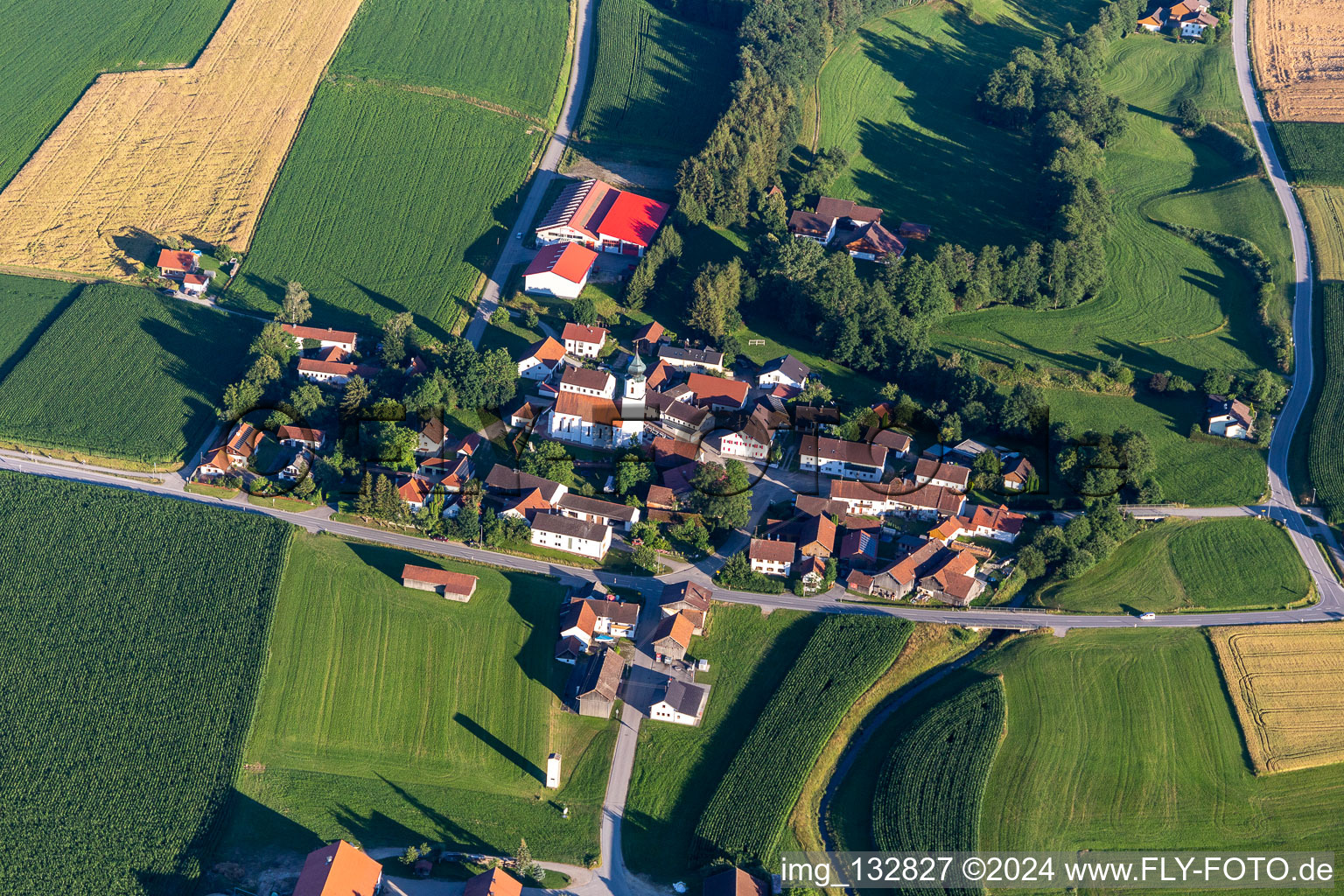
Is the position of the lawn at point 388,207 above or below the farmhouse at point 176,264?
above

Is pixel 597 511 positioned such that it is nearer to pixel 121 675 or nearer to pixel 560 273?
pixel 560 273

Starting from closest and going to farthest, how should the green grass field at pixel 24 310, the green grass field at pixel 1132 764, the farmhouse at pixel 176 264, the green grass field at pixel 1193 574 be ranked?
the green grass field at pixel 1132 764 → the green grass field at pixel 1193 574 → the green grass field at pixel 24 310 → the farmhouse at pixel 176 264

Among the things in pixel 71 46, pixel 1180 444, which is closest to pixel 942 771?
pixel 1180 444

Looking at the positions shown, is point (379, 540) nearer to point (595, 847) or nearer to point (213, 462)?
point (213, 462)

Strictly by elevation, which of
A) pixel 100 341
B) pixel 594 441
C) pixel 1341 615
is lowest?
pixel 100 341

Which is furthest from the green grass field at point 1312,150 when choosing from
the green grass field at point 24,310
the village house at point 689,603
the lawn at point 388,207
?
the green grass field at point 24,310

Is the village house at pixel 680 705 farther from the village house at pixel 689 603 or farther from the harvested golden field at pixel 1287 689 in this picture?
the harvested golden field at pixel 1287 689

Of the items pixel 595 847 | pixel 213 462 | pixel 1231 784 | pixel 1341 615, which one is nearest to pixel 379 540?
pixel 213 462
